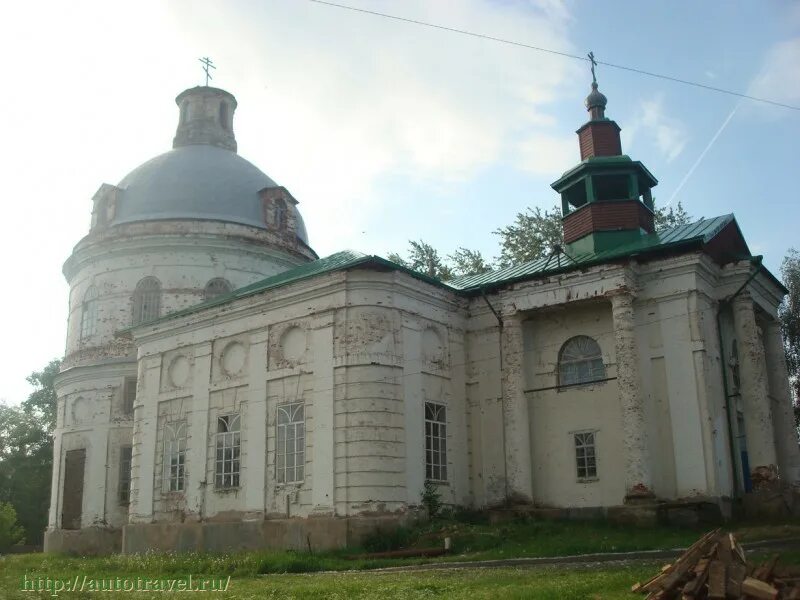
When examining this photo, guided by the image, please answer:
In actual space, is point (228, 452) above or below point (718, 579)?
above

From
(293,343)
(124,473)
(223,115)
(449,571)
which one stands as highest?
(223,115)

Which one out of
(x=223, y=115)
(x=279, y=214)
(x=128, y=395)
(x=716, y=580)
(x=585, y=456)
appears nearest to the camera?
(x=716, y=580)

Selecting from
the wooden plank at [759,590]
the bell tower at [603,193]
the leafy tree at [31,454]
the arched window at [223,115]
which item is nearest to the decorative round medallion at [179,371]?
the bell tower at [603,193]

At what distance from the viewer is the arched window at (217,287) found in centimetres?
2938

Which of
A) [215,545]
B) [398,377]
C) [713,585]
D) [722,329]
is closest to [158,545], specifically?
[215,545]

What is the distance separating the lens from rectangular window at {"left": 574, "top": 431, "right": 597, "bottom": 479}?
20047 millimetres

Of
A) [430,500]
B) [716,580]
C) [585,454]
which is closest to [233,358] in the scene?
[430,500]

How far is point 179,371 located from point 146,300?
6364 mm

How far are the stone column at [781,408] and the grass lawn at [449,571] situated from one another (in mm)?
4732

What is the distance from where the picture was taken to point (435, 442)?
813 inches

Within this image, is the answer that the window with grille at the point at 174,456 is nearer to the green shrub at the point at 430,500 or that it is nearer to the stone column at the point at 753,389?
the green shrub at the point at 430,500

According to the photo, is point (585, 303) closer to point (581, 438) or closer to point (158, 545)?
point (581, 438)

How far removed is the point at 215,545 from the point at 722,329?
47.4ft

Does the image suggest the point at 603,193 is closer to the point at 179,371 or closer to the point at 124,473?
the point at 179,371
